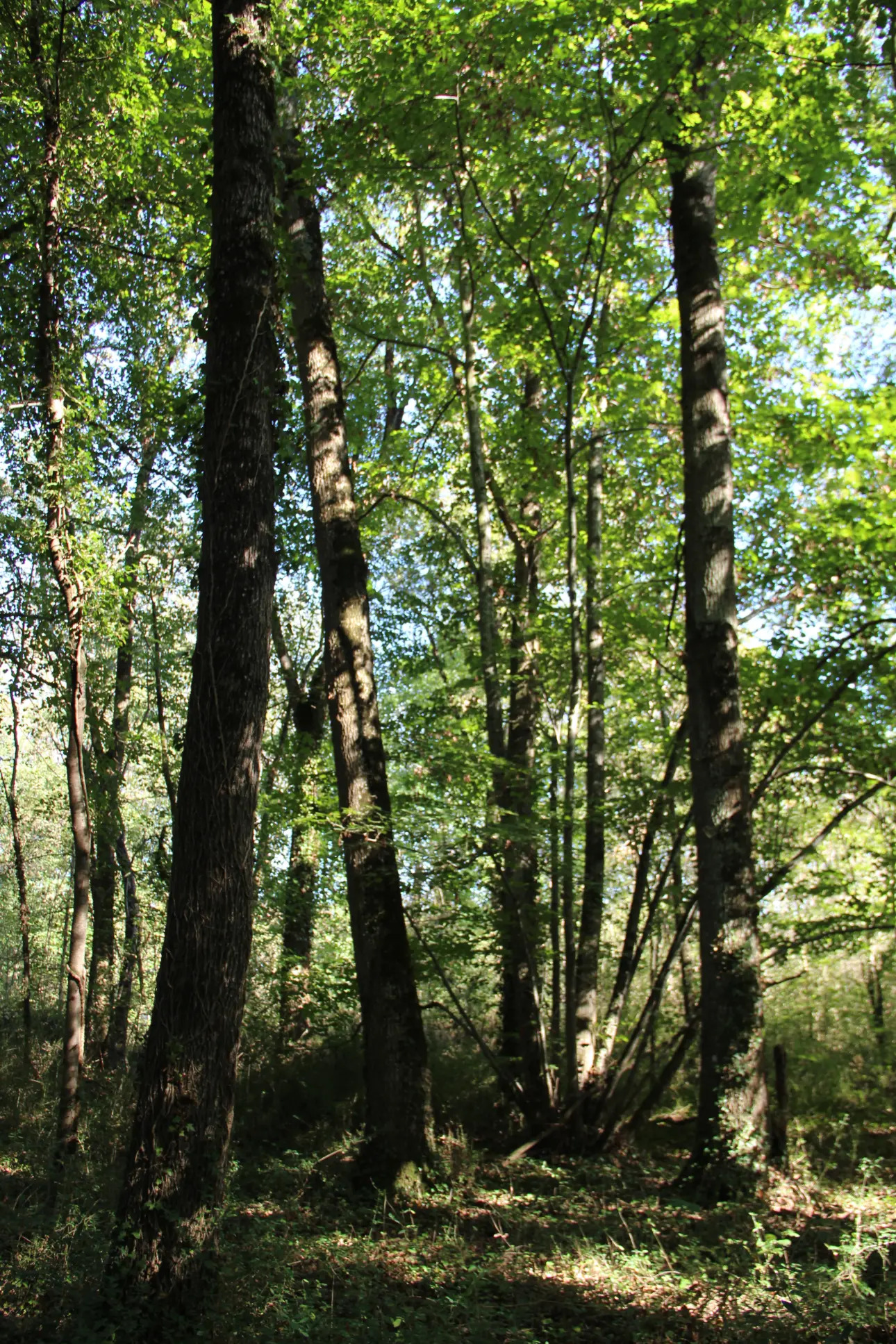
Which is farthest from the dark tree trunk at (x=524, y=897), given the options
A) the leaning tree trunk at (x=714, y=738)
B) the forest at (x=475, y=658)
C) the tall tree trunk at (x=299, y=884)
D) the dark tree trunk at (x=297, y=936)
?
the dark tree trunk at (x=297, y=936)

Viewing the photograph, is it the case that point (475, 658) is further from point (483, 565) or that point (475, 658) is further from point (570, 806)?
point (570, 806)

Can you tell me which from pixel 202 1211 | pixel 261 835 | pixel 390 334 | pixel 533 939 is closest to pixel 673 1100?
pixel 533 939

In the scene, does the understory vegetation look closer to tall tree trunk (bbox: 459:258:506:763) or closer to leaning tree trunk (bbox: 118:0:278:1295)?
leaning tree trunk (bbox: 118:0:278:1295)

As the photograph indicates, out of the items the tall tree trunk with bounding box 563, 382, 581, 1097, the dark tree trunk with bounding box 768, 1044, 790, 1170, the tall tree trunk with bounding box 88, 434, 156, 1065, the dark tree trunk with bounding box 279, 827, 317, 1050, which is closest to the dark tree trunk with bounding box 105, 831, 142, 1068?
the tall tree trunk with bounding box 88, 434, 156, 1065

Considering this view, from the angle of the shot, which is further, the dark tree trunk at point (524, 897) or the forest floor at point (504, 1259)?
the dark tree trunk at point (524, 897)

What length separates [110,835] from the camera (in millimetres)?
11523

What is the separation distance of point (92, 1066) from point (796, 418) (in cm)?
1180

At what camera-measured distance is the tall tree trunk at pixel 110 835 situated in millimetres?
11555

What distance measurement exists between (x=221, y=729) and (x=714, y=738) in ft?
11.5

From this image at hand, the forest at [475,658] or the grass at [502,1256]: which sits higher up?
the forest at [475,658]

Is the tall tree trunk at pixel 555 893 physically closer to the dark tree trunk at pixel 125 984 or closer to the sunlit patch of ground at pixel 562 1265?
the sunlit patch of ground at pixel 562 1265

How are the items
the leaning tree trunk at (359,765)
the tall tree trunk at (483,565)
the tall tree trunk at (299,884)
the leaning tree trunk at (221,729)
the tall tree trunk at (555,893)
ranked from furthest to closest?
the tall tree trunk at (299,884)
the tall tree trunk at (483,565)
the tall tree trunk at (555,893)
the leaning tree trunk at (359,765)
the leaning tree trunk at (221,729)

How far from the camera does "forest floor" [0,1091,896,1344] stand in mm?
3787

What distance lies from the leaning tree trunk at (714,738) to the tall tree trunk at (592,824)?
152cm
